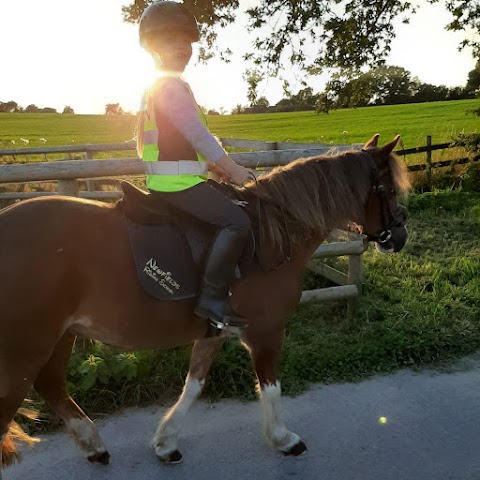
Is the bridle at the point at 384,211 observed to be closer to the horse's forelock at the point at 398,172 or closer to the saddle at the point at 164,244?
the horse's forelock at the point at 398,172

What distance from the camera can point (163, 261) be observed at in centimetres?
273

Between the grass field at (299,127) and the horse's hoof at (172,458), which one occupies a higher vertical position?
the grass field at (299,127)

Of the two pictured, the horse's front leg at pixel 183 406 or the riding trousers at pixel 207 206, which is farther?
A: the horse's front leg at pixel 183 406

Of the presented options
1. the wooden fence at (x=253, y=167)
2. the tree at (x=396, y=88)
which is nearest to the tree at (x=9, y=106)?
the tree at (x=396, y=88)

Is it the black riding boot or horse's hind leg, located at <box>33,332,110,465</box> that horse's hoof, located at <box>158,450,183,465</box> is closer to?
horse's hind leg, located at <box>33,332,110,465</box>

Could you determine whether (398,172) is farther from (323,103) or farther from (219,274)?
(323,103)

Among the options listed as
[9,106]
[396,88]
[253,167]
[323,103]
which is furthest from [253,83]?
[9,106]

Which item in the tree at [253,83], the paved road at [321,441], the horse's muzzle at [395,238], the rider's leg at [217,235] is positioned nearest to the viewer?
the rider's leg at [217,235]

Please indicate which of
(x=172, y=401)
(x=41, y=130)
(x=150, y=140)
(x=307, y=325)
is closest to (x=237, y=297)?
(x=150, y=140)

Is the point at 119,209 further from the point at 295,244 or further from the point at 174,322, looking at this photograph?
the point at 295,244

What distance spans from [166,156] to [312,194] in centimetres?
98

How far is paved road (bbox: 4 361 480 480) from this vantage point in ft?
10.1

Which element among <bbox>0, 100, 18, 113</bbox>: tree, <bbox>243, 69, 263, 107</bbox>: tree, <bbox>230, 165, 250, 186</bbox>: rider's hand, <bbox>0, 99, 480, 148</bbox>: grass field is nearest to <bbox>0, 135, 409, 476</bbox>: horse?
<bbox>230, 165, 250, 186</bbox>: rider's hand

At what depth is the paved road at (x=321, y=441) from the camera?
10.1 feet
